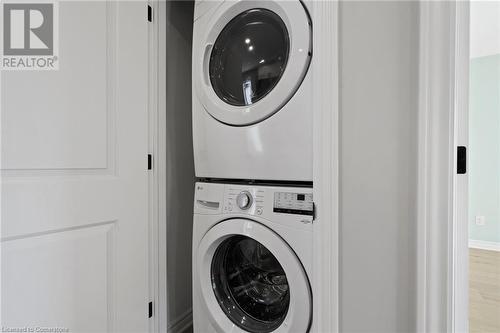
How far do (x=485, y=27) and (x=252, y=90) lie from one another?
2846mm

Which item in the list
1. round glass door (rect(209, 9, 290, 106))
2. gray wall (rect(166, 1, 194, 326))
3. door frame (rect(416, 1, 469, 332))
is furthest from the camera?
gray wall (rect(166, 1, 194, 326))

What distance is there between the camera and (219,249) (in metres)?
1.24

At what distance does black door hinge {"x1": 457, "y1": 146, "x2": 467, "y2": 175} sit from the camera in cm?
81

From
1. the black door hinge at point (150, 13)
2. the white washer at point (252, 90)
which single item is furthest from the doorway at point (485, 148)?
the black door hinge at point (150, 13)

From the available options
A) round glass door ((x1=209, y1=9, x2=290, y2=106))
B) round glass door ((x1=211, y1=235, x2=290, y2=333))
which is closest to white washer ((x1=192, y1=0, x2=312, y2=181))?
round glass door ((x1=209, y1=9, x2=290, y2=106))

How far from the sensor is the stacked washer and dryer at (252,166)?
38.4 inches

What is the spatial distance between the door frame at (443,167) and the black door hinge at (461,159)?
1cm

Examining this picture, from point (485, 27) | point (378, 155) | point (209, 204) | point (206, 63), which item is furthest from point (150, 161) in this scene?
point (485, 27)

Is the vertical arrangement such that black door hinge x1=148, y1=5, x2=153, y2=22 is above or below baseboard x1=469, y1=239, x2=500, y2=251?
above

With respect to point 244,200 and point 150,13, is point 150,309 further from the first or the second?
point 150,13

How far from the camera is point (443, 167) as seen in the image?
810mm

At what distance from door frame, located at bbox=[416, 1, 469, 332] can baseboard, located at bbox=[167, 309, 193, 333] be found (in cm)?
122

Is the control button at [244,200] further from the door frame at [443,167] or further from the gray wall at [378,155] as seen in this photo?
the door frame at [443,167]

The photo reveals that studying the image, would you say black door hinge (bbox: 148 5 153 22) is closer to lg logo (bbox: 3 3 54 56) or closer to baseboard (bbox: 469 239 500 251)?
lg logo (bbox: 3 3 54 56)
